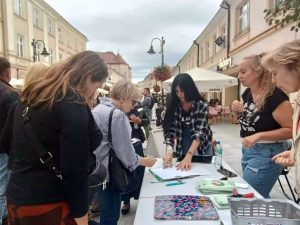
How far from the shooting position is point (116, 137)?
233 centimetres

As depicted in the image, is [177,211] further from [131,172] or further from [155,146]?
[155,146]

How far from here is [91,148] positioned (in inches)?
62.9

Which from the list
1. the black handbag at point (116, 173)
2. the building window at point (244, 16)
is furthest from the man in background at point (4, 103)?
the building window at point (244, 16)

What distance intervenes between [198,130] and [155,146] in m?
2.08

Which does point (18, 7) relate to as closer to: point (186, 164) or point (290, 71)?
point (186, 164)

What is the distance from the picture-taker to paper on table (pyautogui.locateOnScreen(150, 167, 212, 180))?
2.53 metres

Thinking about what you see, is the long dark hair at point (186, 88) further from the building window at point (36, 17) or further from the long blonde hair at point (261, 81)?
the building window at point (36, 17)

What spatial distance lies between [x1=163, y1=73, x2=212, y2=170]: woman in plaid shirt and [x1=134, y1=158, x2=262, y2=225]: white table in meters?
0.18

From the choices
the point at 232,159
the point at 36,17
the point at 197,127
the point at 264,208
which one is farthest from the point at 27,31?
the point at 264,208

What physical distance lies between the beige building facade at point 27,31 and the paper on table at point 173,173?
14337 mm

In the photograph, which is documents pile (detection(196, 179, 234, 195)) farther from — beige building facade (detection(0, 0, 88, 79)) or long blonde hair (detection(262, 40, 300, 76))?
beige building facade (detection(0, 0, 88, 79))

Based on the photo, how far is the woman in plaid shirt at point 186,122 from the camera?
2.85 meters

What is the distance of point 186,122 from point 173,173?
54 centimetres

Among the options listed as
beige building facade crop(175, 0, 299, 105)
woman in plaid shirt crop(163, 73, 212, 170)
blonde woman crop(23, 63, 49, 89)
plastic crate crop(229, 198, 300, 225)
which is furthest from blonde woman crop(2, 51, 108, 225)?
beige building facade crop(175, 0, 299, 105)
